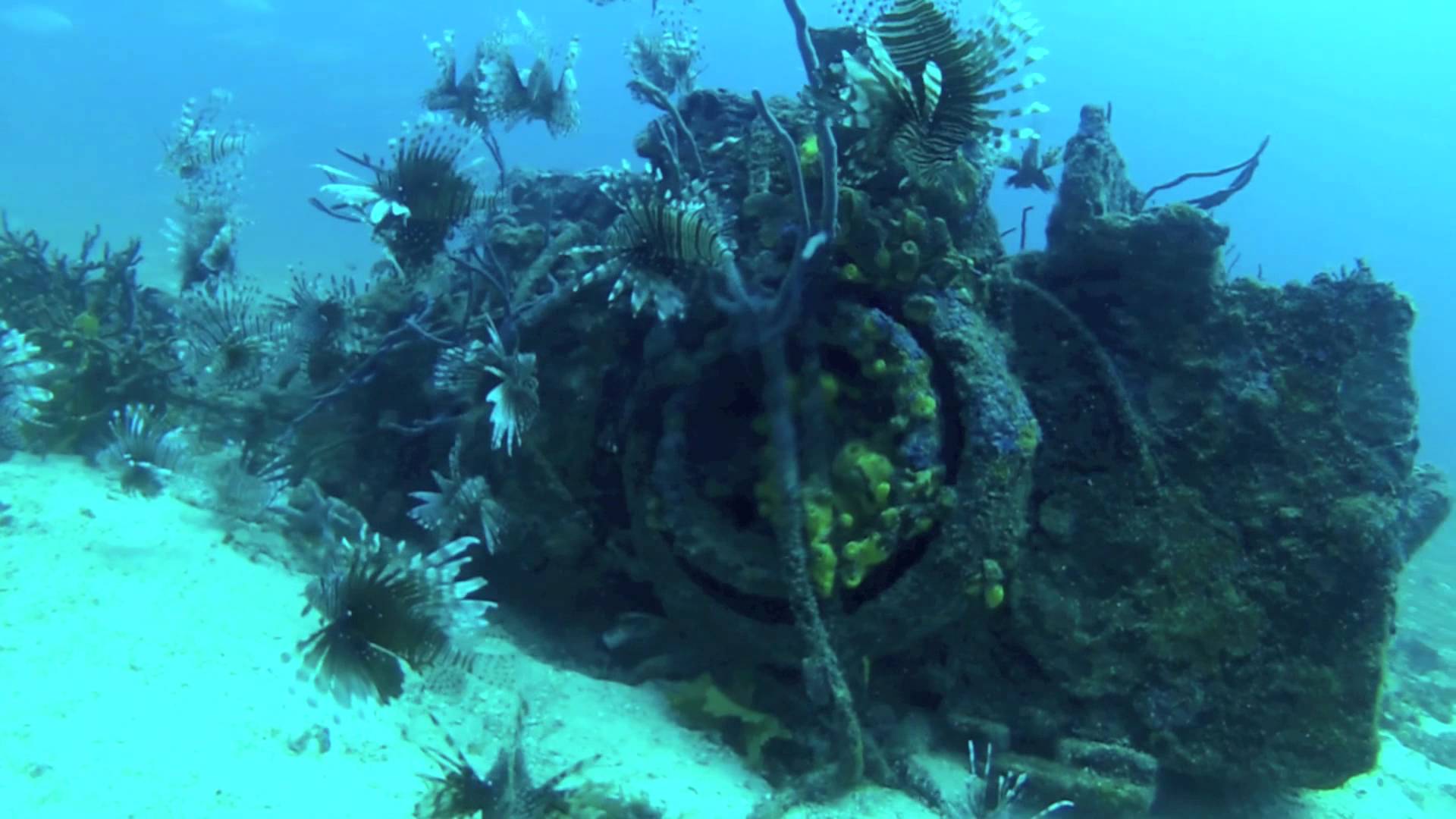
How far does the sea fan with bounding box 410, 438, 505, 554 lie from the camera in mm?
4656

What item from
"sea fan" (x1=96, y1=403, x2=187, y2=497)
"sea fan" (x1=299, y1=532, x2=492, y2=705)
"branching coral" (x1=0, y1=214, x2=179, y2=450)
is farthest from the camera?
"branching coral" (x1=0, y1=214, x2=179, y2=450)

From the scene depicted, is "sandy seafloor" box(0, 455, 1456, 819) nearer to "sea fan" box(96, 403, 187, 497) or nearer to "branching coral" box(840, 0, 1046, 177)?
"sea fan" box(96, 403, 187, 497)

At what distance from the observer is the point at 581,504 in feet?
15.9

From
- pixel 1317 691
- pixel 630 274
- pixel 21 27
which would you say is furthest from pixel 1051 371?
pixel 21 27

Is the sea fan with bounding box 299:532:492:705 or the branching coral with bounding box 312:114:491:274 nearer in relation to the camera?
the sea fan with bounding box 299:532:492:705

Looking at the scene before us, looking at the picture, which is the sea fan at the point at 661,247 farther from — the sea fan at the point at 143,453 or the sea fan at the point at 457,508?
the sea fan at the point at 143,453

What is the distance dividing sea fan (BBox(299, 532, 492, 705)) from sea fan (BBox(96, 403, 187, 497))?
225 cm

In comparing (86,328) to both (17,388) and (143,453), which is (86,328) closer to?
(17,388)

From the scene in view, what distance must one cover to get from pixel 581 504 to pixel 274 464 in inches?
82.3

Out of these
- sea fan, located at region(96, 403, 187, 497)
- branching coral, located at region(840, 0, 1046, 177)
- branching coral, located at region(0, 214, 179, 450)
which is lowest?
sea fan, located at region(96, 403, 187, 497)

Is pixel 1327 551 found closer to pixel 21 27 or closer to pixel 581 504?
pixel 581 504

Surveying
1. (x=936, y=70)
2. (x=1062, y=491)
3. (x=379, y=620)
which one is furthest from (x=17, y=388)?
(x=1062, y=491)

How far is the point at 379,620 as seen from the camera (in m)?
2.97

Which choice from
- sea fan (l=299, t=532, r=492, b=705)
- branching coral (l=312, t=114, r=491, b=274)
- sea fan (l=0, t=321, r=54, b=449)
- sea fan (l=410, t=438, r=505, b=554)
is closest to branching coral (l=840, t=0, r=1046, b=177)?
branching coral (l=312, t=114, r=491, b=274)
